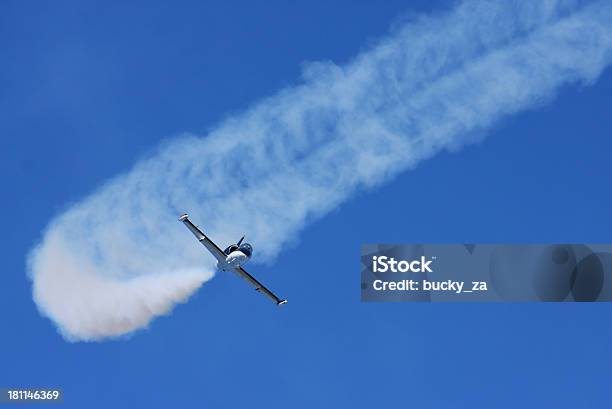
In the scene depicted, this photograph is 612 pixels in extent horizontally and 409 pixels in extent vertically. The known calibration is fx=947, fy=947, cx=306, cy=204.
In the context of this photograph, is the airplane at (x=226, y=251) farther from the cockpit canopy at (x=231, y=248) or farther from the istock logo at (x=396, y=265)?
the istock logo at (x=396, y=265)

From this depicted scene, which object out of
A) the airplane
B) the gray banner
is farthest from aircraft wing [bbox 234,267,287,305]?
the gray banner

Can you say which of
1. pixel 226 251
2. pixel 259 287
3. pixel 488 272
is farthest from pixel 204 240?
pixel 488 272

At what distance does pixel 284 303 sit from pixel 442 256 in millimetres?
30548

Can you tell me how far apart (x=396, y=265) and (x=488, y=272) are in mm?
11182

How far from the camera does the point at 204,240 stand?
124 m

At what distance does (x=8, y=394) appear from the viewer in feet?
364

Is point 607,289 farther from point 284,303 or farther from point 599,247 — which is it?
point 284,303

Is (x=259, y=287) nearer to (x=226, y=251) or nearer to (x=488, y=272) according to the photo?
(x=226, y=251)

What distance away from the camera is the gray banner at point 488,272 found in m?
115

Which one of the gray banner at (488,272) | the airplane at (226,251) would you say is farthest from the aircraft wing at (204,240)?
the gray banner at (488,272)

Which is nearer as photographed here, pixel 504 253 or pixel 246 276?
pixel 504 253

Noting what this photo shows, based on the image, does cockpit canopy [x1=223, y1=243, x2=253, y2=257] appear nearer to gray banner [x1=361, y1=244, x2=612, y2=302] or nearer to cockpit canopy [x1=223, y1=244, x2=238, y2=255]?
cockpit canopy [x1=223, y1=244, x2=238, y2=255]

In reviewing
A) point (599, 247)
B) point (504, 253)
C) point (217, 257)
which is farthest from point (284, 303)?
point (599, 247)

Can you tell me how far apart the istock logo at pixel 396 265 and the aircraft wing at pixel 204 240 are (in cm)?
2153
